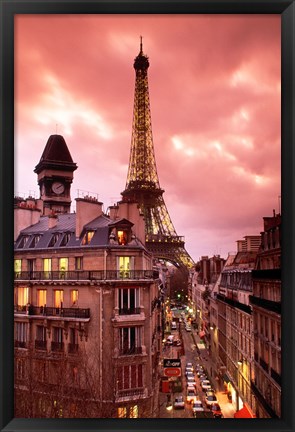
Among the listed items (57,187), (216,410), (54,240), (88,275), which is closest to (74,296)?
(88,275)

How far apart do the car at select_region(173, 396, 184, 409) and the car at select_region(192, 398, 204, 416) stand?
0.46ft

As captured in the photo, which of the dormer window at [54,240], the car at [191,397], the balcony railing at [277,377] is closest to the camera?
the balcony railing at [277,377]

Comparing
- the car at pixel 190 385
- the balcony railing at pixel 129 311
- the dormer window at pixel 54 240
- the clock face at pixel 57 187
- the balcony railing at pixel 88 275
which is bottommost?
the car at pixel 190 385

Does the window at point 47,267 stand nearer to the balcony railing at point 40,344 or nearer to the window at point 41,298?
the window at point 41,298

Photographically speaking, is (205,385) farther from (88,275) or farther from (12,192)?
(12,192)

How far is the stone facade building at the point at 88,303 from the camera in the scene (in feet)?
16.5

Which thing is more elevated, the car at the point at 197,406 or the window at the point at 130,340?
the window at the point at 130,340

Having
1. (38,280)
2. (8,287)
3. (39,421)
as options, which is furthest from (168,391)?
(8,287)

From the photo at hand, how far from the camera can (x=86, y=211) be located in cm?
539

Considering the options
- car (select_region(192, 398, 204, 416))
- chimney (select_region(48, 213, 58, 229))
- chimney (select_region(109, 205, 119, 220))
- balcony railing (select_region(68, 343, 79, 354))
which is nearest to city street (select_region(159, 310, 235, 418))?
car (select_region(192, 398, 204, 416))

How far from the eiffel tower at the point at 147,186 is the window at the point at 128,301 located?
694 mm

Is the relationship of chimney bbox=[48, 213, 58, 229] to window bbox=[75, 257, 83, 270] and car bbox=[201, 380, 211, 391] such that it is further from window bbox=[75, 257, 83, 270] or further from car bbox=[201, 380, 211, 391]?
car bbox=[201, 380, 211, 391]

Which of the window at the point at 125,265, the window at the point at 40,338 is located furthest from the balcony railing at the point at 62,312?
the window at the point at 125,265

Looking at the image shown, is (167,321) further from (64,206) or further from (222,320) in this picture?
(64,206)
